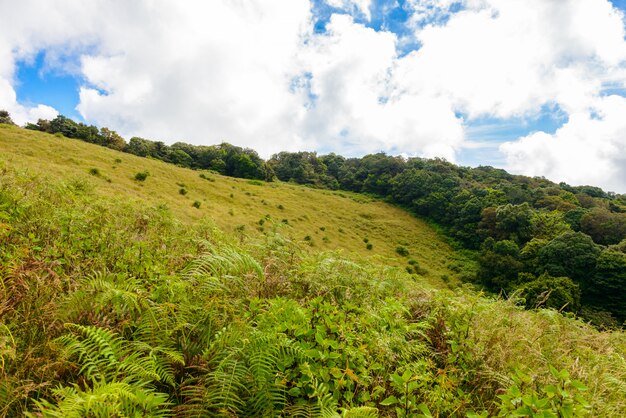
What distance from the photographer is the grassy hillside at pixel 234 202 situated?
27.1 meters

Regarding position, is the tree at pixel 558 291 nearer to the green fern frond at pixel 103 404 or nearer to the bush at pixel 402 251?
the bush at pixel 402 251

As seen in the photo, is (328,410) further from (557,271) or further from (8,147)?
(557,271)

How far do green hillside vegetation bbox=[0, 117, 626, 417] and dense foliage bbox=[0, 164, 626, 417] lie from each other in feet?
0.06

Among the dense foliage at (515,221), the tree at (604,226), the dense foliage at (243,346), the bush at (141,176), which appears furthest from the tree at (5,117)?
the tree at (604,226)

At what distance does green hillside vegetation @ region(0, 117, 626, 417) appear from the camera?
8.42ft

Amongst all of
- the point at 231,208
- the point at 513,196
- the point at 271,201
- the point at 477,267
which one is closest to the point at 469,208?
the point at 513,196

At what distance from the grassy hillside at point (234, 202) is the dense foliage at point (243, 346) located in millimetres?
3710

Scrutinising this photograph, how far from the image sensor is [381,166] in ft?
311

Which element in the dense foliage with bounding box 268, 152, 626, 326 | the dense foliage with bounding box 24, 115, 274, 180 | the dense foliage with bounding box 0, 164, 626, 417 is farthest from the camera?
the dense foliage with bounding box 24, 115, 274, 180

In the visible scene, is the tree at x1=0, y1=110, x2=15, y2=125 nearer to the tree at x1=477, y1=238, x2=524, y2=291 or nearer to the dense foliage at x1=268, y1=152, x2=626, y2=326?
the dense foliage at x1=268, y1=152, x2=626, y2=326

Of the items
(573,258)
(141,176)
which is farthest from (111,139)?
(573,258)

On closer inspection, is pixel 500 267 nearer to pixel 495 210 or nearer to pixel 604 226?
pixel 495 210

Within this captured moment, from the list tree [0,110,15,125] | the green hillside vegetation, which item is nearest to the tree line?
tree [0,110,15,125]

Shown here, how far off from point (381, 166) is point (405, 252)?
49168 mm
